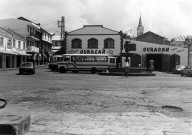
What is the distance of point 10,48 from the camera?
147 feet

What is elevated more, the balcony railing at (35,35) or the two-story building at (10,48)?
the balcony railing at (35,35)

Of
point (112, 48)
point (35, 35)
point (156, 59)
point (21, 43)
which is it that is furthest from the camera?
point (35, 35)

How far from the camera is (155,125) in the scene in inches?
264

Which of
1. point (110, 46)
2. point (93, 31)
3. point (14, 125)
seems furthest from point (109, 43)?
point (14, 125)

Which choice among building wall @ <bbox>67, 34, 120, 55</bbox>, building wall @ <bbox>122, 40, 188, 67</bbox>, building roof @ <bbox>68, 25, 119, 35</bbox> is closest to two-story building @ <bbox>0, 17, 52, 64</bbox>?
building wall @ <bbox>67, 34, 120, 55</bbox>

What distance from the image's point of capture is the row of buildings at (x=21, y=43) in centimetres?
4309

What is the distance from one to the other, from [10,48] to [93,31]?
47.3 feet

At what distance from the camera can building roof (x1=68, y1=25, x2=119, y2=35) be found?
46812 mm

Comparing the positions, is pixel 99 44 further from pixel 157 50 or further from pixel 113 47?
pixel 157 50

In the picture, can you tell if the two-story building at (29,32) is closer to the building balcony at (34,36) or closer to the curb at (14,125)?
the building balcony at (34,36)

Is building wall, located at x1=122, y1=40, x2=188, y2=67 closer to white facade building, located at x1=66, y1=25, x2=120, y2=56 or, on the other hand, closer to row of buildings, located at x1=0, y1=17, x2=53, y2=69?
white facade building, located at x1=66, y1=25, x2=120, y2=56

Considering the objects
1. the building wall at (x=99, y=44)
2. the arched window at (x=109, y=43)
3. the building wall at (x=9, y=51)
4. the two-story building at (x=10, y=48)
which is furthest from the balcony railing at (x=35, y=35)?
the arched window at (x=109, y=43)

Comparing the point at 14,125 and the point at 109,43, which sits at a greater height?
the point at 109,43

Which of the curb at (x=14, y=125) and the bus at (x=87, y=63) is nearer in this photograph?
the curb at (x=14, y=125)
